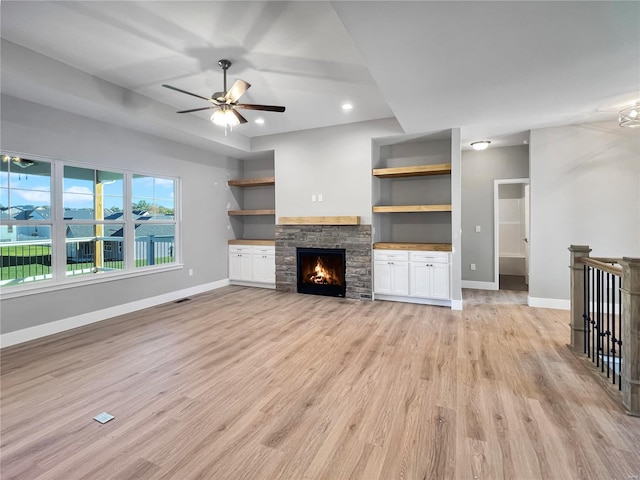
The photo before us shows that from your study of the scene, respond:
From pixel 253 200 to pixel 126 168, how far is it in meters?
2.77

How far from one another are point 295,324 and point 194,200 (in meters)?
3.29

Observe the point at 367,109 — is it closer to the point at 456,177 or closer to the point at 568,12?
the point at 456,177

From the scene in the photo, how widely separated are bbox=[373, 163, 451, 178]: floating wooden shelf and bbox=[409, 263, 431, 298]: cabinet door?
60.4 inches

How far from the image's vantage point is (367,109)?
Answer: 15.5ft

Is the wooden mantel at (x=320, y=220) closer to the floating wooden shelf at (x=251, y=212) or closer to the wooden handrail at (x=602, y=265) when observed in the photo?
the floating wooden shelf at (x=251, y=212)

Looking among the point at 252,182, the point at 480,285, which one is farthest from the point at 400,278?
the point at 252,182

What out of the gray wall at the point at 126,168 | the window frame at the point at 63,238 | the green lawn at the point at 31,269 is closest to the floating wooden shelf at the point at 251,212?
the gray wall at the point at 126,168

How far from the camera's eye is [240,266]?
21.6ft

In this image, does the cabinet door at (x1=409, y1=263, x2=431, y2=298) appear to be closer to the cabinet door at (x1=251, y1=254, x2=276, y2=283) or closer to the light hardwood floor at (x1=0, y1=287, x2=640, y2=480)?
the light hardwood floor at (x1=0, y1=287, x2=640, y2=480)

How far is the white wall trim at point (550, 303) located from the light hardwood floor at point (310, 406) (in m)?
0.97

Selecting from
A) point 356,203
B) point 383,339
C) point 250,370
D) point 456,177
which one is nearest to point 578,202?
point 456,177

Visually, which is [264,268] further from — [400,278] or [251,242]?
[400,278]

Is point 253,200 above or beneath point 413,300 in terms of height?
above

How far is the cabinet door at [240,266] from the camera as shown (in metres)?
6.50
